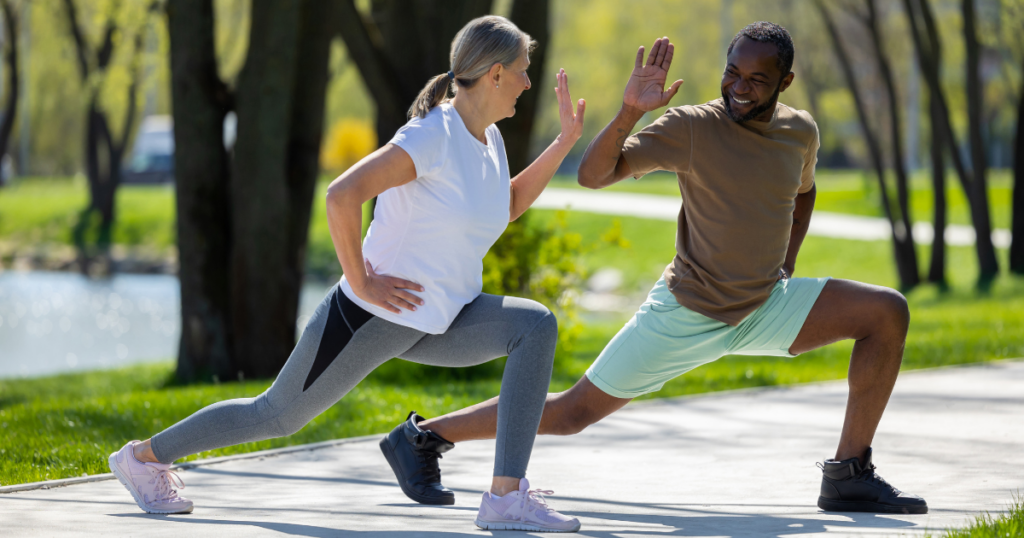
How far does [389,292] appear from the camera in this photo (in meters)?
3.80

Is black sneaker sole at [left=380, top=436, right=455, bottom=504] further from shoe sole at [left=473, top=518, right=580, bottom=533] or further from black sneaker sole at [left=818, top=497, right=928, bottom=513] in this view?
black sneaker sole at [left=818, top=497, right=928, bottom=513]

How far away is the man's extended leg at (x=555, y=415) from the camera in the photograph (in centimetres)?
429

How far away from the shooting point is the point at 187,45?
1010 cm

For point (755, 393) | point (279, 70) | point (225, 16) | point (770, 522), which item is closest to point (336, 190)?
point (770, 522)

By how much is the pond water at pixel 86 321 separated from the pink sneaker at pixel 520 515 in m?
11.2

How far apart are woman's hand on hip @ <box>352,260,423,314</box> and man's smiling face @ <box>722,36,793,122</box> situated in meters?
1.33

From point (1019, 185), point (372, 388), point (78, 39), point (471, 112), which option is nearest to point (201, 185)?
point (372, 388)

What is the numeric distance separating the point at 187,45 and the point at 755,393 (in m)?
5.97

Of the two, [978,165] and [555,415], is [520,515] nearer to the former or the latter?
[555,415]

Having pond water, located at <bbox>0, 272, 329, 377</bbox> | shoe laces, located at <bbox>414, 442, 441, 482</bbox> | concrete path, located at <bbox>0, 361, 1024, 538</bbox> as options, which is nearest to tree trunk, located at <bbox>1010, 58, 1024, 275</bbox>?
pond water, located at <bbox>0, 272, 329, 377</bbox>

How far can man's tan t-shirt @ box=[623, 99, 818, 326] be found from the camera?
159 inches

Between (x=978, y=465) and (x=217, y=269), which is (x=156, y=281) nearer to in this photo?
(x=217, y=269)

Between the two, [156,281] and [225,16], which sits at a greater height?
[225,16]

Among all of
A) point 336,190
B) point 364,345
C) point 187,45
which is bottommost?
point 364,345
